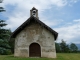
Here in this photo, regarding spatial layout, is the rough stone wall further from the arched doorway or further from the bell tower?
the bell tower

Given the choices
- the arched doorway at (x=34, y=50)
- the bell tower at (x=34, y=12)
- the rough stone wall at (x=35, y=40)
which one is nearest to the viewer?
the rough stone wall at (x=35, y=40)

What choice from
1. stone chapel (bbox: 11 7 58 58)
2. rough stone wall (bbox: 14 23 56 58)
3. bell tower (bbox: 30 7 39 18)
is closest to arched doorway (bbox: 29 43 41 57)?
stone chapel (bbox: 11 7 58 58)

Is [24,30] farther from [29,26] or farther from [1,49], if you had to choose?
[1,49]

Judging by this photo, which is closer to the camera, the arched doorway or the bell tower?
the arched doorway

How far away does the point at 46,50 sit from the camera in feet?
68.0

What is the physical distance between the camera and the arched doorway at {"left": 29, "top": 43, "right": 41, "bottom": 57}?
21.3 metres

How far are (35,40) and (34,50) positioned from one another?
1.61 m

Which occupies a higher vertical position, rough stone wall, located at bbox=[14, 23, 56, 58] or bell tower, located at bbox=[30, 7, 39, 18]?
bell tower, located at bbox=[30, 7, 39, 18]

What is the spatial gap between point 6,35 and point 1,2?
3.93 m

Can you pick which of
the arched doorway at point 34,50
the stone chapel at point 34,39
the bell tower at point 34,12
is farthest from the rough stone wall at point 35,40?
the bell tower at point 34,12

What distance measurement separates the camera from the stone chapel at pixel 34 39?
20781 millimetres

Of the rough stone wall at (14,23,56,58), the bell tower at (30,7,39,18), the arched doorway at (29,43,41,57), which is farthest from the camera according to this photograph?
the bell tower at (30,7,39,18)

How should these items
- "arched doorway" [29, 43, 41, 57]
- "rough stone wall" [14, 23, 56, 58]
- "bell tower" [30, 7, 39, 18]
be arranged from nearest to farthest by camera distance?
"rough stone wall" [14, 23, 56, 58] < "arched doorway" [29, 43, 41, 57] < "bell tower" [30, 7, 39, 18]

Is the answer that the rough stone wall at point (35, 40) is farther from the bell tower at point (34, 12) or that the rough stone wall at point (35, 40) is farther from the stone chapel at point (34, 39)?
the bell tower at point (34, 12)
